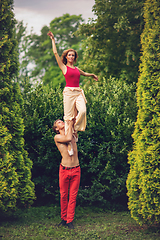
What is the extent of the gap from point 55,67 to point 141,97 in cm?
2391

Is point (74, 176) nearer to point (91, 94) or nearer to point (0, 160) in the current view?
point (0, 160)

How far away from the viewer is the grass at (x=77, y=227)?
555 cm

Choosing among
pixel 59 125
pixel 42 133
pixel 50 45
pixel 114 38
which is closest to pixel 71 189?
pixel 59 125

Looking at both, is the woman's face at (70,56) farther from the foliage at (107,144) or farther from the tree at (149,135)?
the foliage at (107,144)

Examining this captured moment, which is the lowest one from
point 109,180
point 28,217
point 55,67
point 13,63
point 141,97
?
point 28,217

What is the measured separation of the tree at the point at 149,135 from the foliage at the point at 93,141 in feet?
4.26

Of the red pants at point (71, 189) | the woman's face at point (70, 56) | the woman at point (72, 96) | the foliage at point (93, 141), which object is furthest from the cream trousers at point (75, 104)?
the foliage at point (93, 141)

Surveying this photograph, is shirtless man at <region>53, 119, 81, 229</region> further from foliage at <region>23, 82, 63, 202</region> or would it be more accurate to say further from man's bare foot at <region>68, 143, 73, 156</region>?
foliage at <region>23, 82, 63, 202</region>

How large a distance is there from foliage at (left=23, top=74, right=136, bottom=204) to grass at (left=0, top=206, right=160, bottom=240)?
1.83ft

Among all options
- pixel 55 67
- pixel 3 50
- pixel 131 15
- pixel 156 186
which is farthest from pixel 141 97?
pixel 55 67

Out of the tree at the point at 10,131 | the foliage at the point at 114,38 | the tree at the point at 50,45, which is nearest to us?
the tree at the point at 10,131

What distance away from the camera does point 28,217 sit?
6633mm

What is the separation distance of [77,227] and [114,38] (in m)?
11.5

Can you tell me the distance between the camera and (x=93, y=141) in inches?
299
